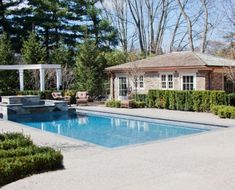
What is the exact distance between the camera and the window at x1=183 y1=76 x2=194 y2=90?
76.8ft

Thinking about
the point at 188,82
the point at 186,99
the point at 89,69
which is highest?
the point at 89,69

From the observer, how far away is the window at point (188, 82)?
2341cm

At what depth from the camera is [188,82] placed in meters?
23.6

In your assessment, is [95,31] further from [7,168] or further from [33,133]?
[7,168]

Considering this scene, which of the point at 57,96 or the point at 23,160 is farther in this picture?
the point at 57,96

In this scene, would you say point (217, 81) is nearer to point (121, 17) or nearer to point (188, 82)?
point (188, 82)

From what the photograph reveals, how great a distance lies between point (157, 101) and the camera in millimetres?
23797

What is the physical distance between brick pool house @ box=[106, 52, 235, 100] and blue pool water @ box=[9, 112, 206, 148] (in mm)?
5432

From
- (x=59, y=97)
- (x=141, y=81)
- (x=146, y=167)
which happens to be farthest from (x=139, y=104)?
(x=146, y=167)

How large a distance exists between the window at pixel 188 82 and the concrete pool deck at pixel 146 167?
38.4ft

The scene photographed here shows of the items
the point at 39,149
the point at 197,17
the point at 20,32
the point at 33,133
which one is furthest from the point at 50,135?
the point at 197,17

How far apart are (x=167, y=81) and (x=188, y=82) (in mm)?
1791

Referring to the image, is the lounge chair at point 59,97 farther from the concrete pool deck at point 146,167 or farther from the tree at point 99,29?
the concrete pool deck at point 146,167

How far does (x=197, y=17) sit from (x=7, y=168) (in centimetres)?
3781
